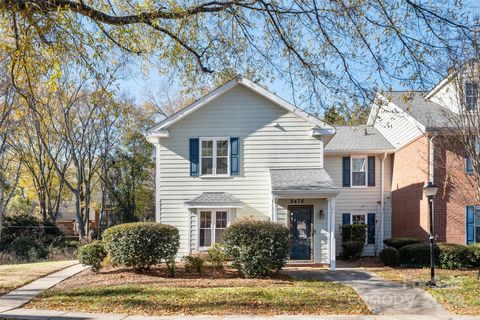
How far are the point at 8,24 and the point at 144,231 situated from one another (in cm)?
802

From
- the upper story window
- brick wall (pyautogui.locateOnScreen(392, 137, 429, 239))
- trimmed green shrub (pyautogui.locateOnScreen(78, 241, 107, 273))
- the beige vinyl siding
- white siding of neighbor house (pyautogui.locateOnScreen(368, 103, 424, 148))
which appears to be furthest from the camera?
white siding of neighbor house (pyautogui.locateOnScreen(368, 103, 424, 148))

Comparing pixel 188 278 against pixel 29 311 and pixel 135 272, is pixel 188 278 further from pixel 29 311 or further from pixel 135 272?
pixel 29 311

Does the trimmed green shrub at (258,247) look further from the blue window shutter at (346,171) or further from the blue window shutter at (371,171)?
the blue window shutter at (371,171)

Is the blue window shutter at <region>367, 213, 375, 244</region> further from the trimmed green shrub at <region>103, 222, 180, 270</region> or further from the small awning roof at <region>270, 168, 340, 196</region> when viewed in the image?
the trimmed green shrub at <region>103, 222, 180, 270</region>

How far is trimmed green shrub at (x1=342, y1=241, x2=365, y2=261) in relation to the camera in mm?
19531

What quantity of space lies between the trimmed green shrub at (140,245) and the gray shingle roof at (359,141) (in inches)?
401

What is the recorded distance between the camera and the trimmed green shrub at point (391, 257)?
17.0 m

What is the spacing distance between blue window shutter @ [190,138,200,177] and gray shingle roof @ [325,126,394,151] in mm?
6633

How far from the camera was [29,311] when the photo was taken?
9969 mm

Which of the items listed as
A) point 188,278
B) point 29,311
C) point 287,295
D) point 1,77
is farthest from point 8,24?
point 1,77

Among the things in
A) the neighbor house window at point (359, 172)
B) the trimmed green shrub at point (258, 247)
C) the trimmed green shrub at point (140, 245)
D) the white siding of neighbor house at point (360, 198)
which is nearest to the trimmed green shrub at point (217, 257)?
the trimmed green shrub at point (258, 247)

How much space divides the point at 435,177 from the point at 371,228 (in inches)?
175

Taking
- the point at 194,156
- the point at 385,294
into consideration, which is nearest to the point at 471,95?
the point at 385,294

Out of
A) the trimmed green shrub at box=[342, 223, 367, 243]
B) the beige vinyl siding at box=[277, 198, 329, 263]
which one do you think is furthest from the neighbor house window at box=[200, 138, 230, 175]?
the trimmed green shrub at box=[342, 223, 367, 243]
